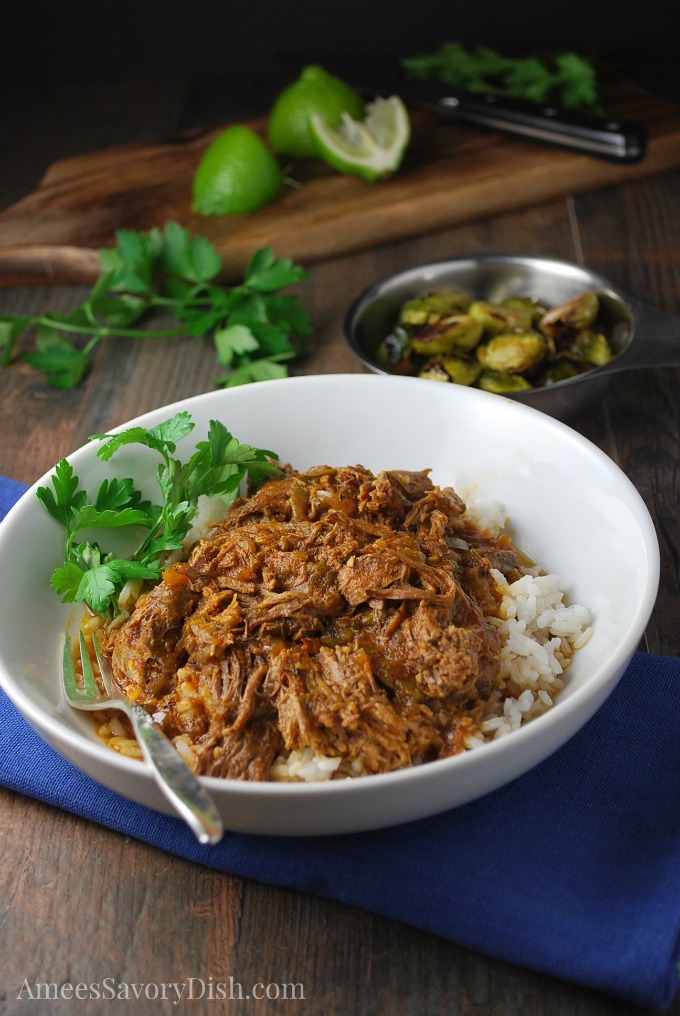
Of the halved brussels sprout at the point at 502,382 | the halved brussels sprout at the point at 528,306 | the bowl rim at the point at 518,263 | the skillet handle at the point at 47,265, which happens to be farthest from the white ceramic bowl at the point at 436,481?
the skillet handle at the point at 47,265

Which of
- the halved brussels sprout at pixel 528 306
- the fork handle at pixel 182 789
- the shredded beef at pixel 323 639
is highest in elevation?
the fork handle at pixel 182 789

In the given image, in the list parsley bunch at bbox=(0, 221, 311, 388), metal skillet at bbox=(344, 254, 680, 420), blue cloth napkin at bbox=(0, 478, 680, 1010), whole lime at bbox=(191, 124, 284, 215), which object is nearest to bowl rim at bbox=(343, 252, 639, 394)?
metal skillet at bbox=(344, 254, 680, 420)

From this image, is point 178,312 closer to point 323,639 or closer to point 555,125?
point 555,125

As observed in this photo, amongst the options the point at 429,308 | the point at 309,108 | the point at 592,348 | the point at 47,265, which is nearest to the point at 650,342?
the point at 592,348

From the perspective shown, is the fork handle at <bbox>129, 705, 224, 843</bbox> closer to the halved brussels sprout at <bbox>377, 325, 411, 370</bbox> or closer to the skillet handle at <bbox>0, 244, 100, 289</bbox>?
the halved brussels sprout at <bbox>377, 325, 411, 370</bbox>

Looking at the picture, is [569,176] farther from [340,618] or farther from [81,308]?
[340,618]

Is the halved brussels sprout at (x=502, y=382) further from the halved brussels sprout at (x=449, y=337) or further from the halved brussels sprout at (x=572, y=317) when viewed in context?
the halved brussels sprout at (x=572, y=317)

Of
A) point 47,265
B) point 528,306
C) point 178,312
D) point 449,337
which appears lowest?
point 528,306
